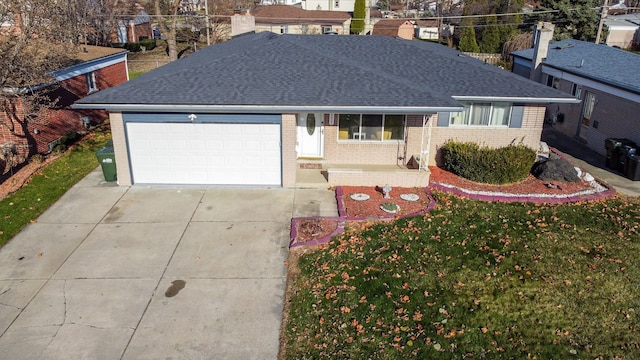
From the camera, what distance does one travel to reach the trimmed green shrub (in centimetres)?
1595

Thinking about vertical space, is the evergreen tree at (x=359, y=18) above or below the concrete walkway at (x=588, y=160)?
above

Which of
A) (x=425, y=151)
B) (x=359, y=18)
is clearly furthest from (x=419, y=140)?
(x=359, y=18)

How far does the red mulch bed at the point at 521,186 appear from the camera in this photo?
51.2ft

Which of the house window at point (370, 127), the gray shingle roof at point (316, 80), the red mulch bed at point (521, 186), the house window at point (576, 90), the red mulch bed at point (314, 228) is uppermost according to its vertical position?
the gray shingle roof at point (316, 80)

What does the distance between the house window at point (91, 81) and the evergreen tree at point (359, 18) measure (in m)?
44.3

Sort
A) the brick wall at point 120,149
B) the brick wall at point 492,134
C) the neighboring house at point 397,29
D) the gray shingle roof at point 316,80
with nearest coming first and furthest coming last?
the gray shingle roof at point 316,80, the brick wall at point 120,149, the brick wall at point 492,134, the neighboring house at point 397,29

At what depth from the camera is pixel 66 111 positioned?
70.3ft

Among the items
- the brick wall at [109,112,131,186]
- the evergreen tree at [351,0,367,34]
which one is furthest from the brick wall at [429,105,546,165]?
the evergreen tree at [351,0,367,34]

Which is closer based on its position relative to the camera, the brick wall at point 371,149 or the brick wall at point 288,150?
the brick wall at point 288,150

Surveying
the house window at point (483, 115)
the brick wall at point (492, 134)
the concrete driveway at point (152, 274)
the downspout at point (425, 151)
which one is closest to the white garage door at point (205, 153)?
Answer: the concrete driveway at point (152, 274)

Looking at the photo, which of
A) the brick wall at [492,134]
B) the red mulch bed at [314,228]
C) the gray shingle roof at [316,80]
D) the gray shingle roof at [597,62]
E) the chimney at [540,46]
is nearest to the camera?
the red mulch bed at [314,228]

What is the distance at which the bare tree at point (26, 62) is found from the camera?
16422 millimetres

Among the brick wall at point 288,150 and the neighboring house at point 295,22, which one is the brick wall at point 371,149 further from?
the neighboring house at point 295,22

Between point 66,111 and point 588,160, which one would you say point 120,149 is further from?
point 588,160
